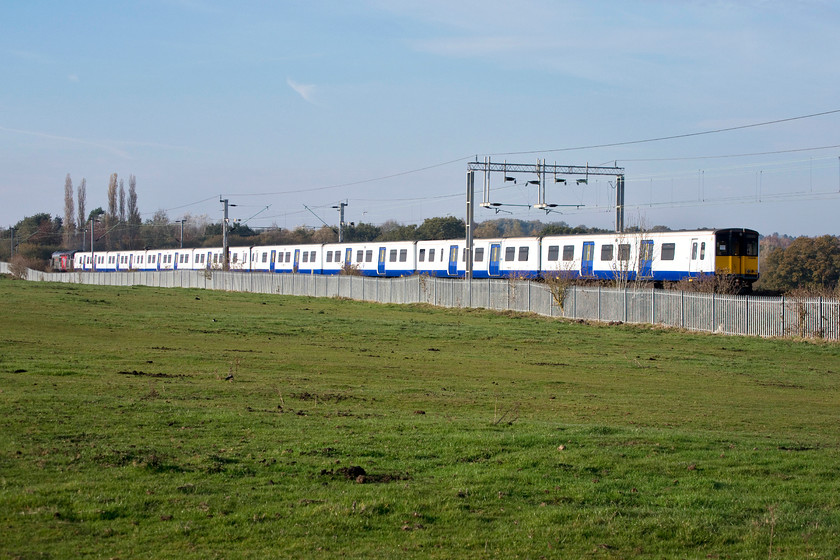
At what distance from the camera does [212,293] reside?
56.0m

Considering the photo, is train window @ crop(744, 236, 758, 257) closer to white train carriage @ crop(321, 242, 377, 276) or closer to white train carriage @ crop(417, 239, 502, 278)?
white train carriage @ crop(417, 239, 502, 278)

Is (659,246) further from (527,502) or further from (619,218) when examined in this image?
(527,502)

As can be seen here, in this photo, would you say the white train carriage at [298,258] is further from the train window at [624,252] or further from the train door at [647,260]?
the train door at [647,260]

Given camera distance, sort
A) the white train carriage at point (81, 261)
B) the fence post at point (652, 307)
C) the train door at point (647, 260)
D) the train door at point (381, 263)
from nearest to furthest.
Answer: the fence post at point (652, 307) < the train door at point (647, 260) < the train door at point (381, 263) < the white train carriage at point (81, 261)

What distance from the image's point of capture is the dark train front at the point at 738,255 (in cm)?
3791

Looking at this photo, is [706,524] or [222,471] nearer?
[706,524]

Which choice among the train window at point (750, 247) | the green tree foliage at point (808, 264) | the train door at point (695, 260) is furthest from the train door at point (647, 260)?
the green tree foliage at point (808, 264)

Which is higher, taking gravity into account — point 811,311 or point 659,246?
point 659,246

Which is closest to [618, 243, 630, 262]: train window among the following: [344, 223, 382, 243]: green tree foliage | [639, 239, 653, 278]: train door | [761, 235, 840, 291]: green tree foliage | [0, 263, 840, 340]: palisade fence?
[639, 239, 653, 278]: train door

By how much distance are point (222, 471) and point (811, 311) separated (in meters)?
26.5

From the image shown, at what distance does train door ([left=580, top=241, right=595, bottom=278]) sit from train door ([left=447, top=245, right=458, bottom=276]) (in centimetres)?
969

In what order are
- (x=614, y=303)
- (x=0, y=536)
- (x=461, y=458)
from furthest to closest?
1. (x=614, y=303)
2. (x=461, y=458)
3. (x=0, y=536)

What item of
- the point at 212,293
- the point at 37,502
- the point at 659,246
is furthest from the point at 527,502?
the point at 212,293

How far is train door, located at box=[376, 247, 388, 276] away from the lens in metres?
58.1
